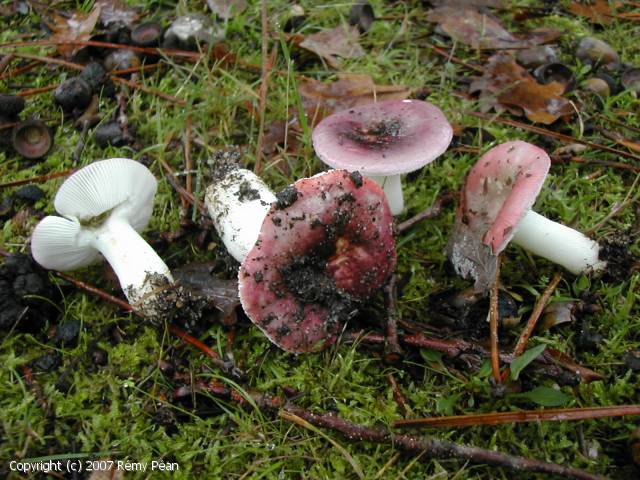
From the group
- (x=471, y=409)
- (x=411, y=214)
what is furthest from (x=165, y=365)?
(x=411, y=214)

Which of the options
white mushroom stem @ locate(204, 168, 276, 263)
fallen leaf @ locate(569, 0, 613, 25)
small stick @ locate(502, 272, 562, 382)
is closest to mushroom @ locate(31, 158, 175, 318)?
white mushroom stem @ locate(204, 168, 276, 263)

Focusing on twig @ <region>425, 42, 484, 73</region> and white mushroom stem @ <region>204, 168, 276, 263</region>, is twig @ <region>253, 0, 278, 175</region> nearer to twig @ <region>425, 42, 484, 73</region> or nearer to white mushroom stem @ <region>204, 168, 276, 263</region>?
white mushroom stem @ <region>204, 168, 276, 263</region>

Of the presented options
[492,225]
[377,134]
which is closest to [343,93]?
[377,134]

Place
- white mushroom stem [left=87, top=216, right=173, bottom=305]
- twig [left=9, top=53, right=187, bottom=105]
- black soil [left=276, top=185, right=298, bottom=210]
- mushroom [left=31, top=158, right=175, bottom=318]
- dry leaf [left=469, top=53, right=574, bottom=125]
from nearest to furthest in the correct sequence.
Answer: black soil [left=276, top=185, right=298, bottom=210]
mushroom [left=31, top=158, right=175, bottom=318]
white mushroom stem [left=87, top=216, right=173, bottom=305]
dry leaf [left=469, top=53, right=574, bottom=125]
twig [left=9, top=53, right=187, bottom=105]

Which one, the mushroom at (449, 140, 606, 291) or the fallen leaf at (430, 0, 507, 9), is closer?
the mushroom at (449, 140, 606, 291)

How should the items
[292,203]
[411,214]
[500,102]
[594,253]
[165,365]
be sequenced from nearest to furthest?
[292,203], [165,365], [594,253], [411,214], [500,102]

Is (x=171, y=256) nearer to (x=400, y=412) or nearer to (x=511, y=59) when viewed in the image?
(x=400, y=412)
